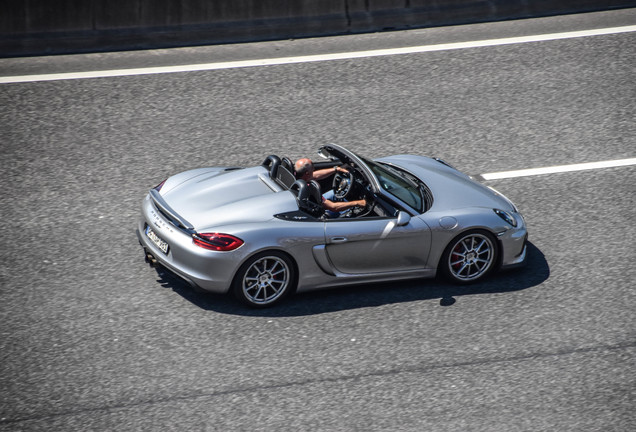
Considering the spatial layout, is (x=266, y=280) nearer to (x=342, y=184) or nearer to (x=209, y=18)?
(x=342, y=184)

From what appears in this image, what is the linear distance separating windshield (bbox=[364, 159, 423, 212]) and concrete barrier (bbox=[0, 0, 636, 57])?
5.31m

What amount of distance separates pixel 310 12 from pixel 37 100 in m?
4.67

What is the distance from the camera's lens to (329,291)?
7.62 meters

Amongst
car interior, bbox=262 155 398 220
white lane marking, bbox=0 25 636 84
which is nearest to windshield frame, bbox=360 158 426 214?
car interior, bbox=262 155 398 220

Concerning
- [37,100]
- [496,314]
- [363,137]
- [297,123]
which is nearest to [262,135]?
[297,123]

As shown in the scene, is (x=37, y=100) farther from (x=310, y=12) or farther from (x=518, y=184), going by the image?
(x=518, y=184)

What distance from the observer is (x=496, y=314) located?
24.0 ft

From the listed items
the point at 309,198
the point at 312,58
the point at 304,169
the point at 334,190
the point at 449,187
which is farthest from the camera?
the point at 312,58

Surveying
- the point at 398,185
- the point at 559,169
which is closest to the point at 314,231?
the point at 398,185

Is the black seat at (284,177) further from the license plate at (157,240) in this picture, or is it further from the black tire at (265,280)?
the license plate at (157,240)

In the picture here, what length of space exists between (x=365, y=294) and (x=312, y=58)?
18.5 feet

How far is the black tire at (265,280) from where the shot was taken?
6.99 m

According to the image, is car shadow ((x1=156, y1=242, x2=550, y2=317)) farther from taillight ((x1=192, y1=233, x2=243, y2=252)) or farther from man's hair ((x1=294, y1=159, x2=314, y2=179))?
man's hair ((x1=294, y1=159, x2=314, y2=179))

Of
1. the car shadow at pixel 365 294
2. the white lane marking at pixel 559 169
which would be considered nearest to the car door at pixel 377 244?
the car shadow at pixel 365 294
